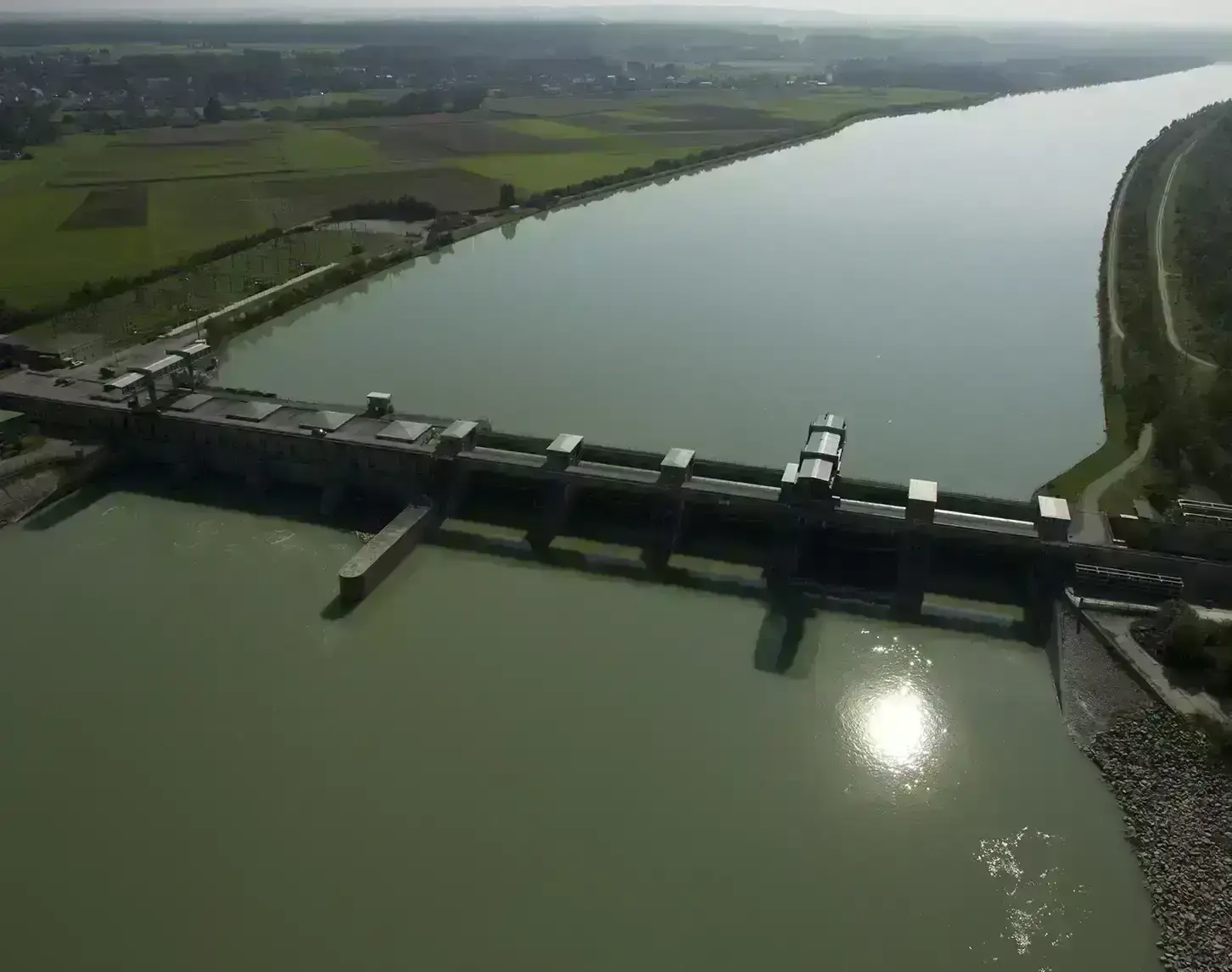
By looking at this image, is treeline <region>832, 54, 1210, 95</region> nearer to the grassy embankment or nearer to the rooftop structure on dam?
the grassy embankment

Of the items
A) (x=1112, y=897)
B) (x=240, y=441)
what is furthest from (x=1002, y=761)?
(x=240, y=441)

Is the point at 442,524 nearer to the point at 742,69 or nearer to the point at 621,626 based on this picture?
the point at 621,626

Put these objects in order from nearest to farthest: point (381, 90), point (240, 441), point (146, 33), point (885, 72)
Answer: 1. point (240, 441)
2. point (381, 90)
3. point (885, 72)
4. point (146, 33)

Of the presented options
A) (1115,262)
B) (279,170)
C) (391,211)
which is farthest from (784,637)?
(279,170)

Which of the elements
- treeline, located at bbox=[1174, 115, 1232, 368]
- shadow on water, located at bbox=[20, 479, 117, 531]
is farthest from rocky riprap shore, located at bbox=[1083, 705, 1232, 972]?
shadow on water, located at bbox=[20, 479, 117, 531]

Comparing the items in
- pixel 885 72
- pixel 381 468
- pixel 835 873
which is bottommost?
pixel 835 873

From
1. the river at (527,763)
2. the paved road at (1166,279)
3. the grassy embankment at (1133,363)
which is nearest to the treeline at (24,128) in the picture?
the river at (527,763)
